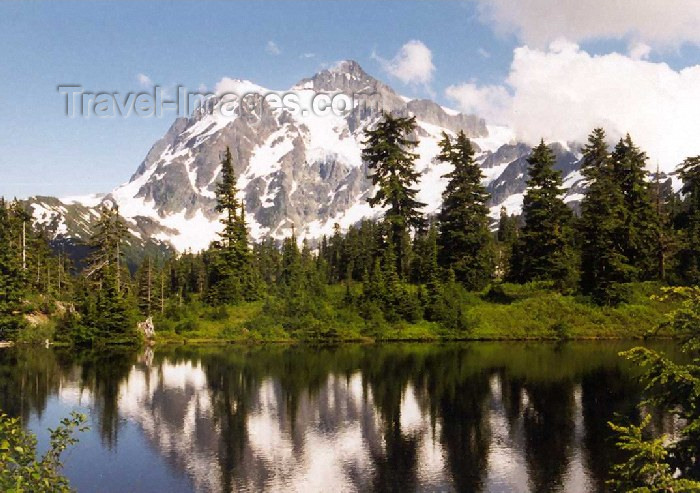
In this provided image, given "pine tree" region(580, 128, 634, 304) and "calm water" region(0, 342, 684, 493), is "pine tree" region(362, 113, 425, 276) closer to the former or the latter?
"pine tree" region(580, 128, 634, 304)

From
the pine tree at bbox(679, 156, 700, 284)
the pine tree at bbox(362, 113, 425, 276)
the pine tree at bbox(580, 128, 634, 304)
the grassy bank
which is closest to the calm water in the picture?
the grassy bank

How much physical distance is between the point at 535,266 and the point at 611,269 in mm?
7726

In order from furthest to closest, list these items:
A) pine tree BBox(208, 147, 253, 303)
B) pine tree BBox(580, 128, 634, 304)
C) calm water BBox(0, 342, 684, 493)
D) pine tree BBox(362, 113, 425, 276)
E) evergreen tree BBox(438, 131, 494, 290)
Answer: pine tree BBox(362, 113, 425, 276)
pine tree BBox(208, 147, 253, 303)
evergreen tree BBox(438, 131, 494, 290)
pine tree BBox(580, 128, 634, 304)
calm water BBox(0, 342, 684, 493)

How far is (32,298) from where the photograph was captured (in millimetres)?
75188

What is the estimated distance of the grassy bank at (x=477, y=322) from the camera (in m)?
60.2

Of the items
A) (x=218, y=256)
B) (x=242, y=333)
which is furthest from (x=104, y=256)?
(x=242, y=333)

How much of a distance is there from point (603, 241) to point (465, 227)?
14.6m

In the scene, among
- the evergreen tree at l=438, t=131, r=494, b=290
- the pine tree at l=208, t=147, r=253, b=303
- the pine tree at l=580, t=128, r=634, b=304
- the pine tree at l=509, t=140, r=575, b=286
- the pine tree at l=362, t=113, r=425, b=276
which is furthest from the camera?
the pine tree at l=362, t=113, r=425, b=276

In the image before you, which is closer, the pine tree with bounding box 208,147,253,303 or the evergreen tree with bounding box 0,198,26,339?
the evergreen tree with bounding box 0,198,26,339

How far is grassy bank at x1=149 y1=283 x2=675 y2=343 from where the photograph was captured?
60188 mm

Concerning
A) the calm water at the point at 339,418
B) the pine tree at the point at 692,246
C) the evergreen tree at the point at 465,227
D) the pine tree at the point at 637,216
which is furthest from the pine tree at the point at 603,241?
the calm water at the point at 339,418

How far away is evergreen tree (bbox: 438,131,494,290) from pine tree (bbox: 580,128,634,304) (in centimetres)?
1037

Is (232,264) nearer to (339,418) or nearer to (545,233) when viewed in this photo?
(545,233)

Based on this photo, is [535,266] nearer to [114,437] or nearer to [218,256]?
[218,256]
